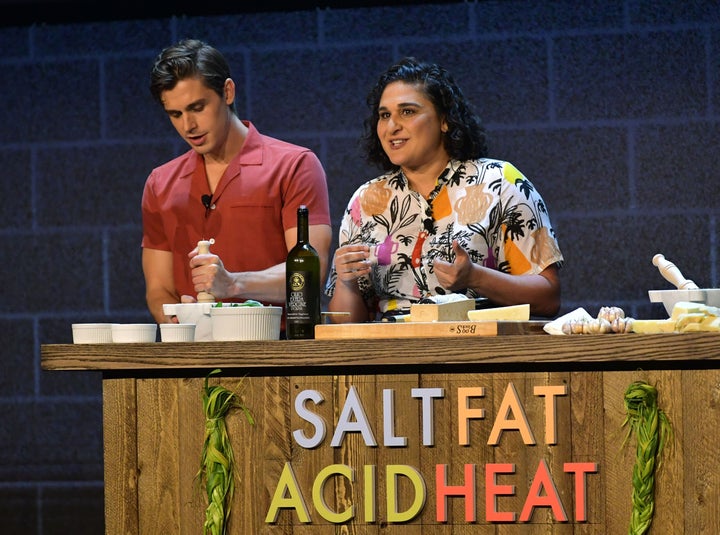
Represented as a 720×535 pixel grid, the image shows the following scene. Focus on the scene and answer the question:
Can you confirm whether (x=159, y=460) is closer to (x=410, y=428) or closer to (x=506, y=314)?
(x=410, y=428)

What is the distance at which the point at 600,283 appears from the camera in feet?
13.4

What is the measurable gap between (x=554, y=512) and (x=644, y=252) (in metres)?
2.25

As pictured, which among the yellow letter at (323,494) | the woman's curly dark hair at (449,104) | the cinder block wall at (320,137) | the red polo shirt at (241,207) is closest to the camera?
the yellow letter at (323,494)

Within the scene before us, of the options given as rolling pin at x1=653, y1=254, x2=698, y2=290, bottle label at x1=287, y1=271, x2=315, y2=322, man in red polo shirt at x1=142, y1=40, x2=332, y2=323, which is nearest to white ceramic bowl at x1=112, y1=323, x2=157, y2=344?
bottle label at x1=287, y1=271, x2=315, y2=322

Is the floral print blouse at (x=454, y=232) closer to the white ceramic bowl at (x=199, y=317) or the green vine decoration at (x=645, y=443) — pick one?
the white ceramic bowl at (x=199, y=317)

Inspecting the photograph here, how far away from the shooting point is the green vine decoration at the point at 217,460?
6.86 ft

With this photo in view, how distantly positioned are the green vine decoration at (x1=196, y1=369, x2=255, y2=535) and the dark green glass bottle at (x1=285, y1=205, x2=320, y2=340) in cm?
19

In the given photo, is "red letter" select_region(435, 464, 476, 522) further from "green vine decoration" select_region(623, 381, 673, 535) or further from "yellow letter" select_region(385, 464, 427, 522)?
"green vine decoration" select_region(623, 381, 673, 535)

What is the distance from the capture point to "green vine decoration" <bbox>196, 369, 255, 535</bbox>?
2.09 metres

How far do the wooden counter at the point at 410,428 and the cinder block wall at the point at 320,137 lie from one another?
6.92ft

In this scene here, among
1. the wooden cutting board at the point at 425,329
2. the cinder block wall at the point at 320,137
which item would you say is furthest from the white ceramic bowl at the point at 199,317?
the cinder block wall at the point at 320,137

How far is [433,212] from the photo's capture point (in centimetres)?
297

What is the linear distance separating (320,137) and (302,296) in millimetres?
2138

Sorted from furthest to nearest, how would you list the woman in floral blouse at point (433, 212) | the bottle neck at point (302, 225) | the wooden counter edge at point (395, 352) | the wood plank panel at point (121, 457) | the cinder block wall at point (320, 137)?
the cinder block wall at point (320, 137) → the woman in floral blouse at point (433, 212) → the bottle neck at point (302, 225) → the wood plank panel at point (121, 457) → the wooden counter edge at point (395, 352)
